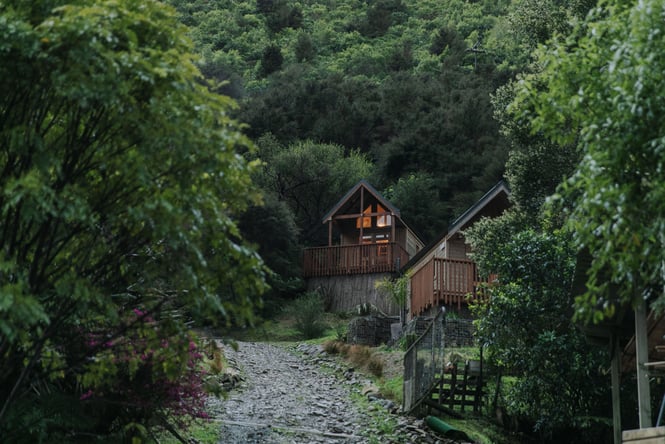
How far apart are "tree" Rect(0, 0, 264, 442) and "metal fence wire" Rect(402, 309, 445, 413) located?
8.60 meters

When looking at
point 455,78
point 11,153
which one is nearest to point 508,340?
point 11,153

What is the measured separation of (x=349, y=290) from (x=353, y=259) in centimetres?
130

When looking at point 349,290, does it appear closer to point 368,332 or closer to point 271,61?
point 368,332

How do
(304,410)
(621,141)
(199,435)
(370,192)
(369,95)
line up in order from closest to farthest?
(621,141) → (199,435) → (304,410) → (370,192) → (369,95)

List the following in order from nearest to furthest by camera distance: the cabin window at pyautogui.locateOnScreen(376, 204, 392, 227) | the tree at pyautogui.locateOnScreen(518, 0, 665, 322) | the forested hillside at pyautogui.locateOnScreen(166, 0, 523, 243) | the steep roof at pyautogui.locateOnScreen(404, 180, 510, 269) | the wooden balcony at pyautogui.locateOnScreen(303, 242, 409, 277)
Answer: the tree at pyautogui.locateOnScreen(518, 0, 665, 322)
the steep roof at pyautogui.locateOnScreen(404, 180, 510, 269)
the wooden balcony at pyautogui.locateOnScreen(303, 242, 409, 277)
the cabin window at pyautogui.locateOnScreen(376, 204, 392, 227)
the forested hillside at pyautogui.locateOnScreen(166, 0, 523, 243)

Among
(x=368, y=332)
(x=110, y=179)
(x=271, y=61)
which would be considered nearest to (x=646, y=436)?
(x=110, y=179)

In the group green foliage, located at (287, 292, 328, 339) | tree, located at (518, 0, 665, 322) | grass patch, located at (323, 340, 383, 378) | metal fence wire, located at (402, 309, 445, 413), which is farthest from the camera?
green foliage, located at (287, 292, 328, 339)

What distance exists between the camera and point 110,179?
8.62 m

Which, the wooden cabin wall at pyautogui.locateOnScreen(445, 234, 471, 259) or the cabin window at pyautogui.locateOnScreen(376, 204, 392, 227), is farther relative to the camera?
the cabin window at pyautogui.locateOnScreen(376, 204, 392, 227)

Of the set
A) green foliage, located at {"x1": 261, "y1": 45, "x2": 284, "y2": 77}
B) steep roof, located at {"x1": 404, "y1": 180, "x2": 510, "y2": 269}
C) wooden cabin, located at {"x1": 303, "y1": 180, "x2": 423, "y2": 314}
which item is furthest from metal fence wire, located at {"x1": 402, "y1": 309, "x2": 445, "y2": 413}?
green foliage, located at {"x1": 261, "y1": 45, "x2": 284, "y2": 77}

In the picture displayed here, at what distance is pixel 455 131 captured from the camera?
156 feet

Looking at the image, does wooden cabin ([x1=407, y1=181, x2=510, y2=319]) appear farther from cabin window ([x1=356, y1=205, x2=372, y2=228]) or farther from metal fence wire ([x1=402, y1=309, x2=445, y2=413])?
cabin window ([x1=356, y1=205, x2=372, y2=228])

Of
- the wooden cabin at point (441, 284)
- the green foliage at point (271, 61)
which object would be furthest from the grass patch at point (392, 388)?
Result: the green foliage at point (271, 61)

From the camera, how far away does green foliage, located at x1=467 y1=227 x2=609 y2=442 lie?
16.0 metres
